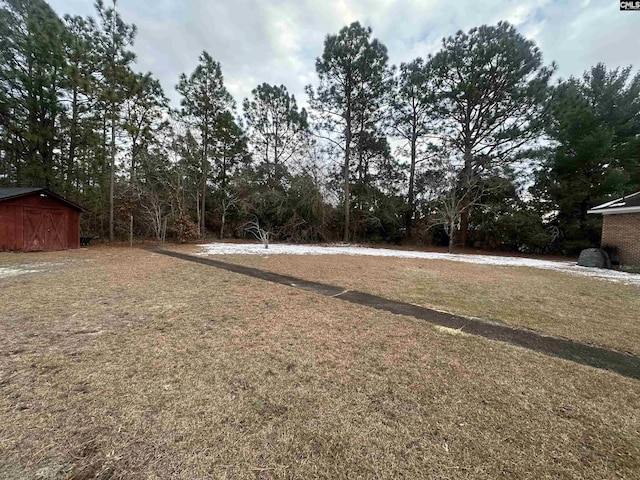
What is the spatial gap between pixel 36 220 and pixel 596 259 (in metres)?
22.9

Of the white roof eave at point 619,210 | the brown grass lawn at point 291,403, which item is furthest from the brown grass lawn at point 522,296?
the white roof eave at point 619,210

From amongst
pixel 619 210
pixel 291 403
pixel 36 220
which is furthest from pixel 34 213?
pixel 619 210

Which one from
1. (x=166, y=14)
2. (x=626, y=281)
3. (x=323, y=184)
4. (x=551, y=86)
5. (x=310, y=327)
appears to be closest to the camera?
(x=310, y=327)

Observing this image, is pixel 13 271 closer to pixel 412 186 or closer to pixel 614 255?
pixel 614 255

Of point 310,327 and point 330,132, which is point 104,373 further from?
point 330,132

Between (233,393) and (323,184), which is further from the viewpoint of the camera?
(323,184)

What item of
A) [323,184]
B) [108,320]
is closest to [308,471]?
[108,320]

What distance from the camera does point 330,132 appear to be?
64.5ft

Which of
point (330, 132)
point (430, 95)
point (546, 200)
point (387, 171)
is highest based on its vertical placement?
A: point (430, 95)

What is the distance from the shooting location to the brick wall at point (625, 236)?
9.78m

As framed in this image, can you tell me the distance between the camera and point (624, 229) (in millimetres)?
10141

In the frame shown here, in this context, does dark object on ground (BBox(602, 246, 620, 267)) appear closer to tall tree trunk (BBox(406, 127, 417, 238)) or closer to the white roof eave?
the white roof eave

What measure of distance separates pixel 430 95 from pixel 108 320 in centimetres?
2050

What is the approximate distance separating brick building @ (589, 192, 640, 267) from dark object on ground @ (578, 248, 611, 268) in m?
0.60
